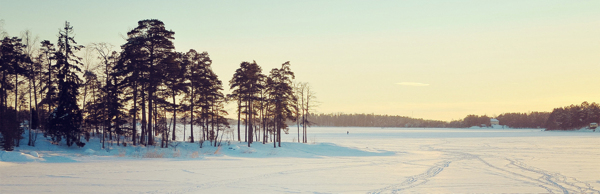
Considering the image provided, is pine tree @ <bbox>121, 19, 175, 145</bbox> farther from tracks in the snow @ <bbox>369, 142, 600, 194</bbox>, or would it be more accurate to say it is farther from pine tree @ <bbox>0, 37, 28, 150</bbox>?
tracks in the snow @ <bbox>369, 142, 600, 194</bbox>

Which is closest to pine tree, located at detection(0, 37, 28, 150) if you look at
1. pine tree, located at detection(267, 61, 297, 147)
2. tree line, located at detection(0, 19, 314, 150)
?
tree line, located at detection(0, 19, 314, 150)

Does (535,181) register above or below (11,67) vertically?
below

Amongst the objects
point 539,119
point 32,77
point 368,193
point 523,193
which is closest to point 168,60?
point 32,77

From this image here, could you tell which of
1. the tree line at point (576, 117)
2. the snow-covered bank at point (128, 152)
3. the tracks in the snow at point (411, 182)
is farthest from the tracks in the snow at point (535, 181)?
the tree line at point (576, 117)

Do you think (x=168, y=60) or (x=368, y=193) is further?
(x=168, y=60)

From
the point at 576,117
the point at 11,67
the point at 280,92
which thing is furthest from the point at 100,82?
the point at 576,117

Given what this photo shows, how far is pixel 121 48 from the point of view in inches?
1385

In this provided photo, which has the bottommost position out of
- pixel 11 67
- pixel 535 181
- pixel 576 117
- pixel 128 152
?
pixel 535 181

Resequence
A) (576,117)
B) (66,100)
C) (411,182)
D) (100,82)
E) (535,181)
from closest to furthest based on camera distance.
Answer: (411,182) → (535,181) → (66,100) → (100,82) → (576,117)

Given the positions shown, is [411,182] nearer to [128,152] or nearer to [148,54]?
[128,152]

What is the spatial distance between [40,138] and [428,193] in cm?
3570

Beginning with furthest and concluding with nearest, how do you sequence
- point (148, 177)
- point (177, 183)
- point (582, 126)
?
point (582, 126) → point (148, 177) → point (177, 183)

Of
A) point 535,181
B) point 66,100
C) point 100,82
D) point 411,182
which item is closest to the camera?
point 411,182

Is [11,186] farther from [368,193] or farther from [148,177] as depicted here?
[368,193]
